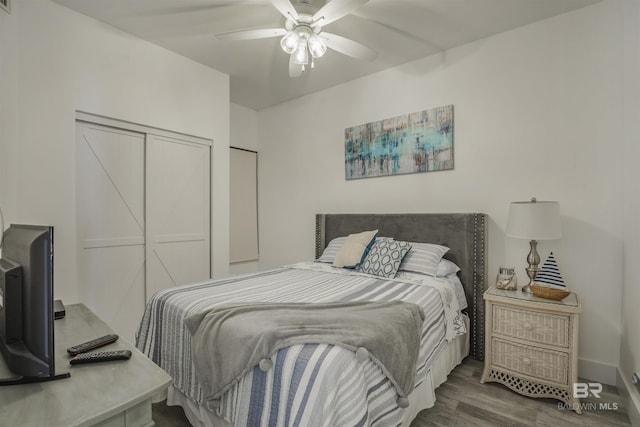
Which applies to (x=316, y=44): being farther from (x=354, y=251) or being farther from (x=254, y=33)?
(x=354, y=251)

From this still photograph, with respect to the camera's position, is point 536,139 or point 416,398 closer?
point 416,398

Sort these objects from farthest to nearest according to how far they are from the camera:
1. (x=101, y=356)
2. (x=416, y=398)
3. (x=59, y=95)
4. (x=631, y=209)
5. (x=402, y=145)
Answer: (x=402, y=145) < (x=59, y=95) < (x=631, y=209) < (x=416, y=398) < (x=101, y=356)

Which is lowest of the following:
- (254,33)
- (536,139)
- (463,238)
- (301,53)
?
(463,238)

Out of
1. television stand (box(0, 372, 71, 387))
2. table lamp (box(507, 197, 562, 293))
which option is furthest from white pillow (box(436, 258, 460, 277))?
television stand (box(0, 372, 71, 387))

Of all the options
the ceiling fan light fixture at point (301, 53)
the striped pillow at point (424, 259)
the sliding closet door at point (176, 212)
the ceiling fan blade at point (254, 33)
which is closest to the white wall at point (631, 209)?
the striped pillow at point (424, 259)

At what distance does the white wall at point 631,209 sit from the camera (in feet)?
6.13

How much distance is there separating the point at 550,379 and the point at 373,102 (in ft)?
9.37

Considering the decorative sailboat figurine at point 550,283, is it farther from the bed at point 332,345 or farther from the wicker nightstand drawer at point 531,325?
the bed at point 332,345

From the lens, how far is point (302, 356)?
3.98 feet

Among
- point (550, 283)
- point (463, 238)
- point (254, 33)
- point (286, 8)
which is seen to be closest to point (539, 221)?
point (550, 283)

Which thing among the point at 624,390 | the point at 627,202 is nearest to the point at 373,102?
the point at 627,202

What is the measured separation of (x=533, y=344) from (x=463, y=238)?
0.94m

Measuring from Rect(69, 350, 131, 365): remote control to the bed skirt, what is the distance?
2.54 feet

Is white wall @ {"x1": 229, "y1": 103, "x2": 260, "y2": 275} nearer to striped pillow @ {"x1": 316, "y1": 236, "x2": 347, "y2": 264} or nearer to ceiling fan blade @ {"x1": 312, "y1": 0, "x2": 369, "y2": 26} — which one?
striped pillow @ {"x1": 316, "y1": 236, "x2": 347, "y2": 264}
